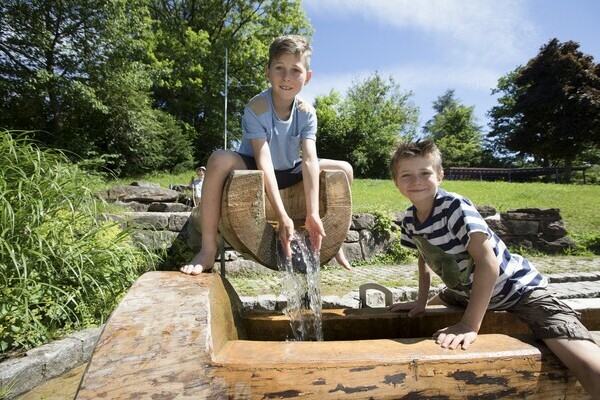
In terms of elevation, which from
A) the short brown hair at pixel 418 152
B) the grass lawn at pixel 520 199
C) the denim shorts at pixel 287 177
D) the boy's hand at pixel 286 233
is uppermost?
the short brown hair at pixel 418 152

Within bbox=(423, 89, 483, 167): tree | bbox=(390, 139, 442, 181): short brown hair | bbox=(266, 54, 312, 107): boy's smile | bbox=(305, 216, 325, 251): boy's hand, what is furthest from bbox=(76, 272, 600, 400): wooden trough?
bbox=(423, 89, 483, 167): tree

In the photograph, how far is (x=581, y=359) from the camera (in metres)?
1.26

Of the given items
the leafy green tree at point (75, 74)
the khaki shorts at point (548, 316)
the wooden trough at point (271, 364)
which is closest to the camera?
the wooden trough at point (271, 364)

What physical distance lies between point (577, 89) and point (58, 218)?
1090 inches

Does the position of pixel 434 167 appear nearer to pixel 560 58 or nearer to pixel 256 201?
pixel 256 201

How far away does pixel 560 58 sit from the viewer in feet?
80.9

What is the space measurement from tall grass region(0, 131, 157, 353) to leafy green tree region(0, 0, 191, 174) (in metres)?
9.49

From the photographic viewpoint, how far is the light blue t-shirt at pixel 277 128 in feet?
6.79

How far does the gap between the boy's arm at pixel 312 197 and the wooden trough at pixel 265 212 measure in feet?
0.28

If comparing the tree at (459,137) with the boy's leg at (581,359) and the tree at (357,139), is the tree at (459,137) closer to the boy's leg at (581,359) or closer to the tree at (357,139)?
the tree at (357,139)

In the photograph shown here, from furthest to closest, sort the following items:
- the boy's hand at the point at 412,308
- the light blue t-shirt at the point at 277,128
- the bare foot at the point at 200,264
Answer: the light blue t-shirt at the point at 277,128, the boy's hand at the point at 412,308, the bare foot at the point at 200,264

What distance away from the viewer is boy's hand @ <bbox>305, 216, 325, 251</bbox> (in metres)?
1.89

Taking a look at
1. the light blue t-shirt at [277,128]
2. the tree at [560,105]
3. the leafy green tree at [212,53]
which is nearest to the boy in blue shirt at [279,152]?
the light blue t-shirt at [277,128]

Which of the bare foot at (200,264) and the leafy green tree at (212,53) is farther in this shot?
the leafy green tree at (212,53)
